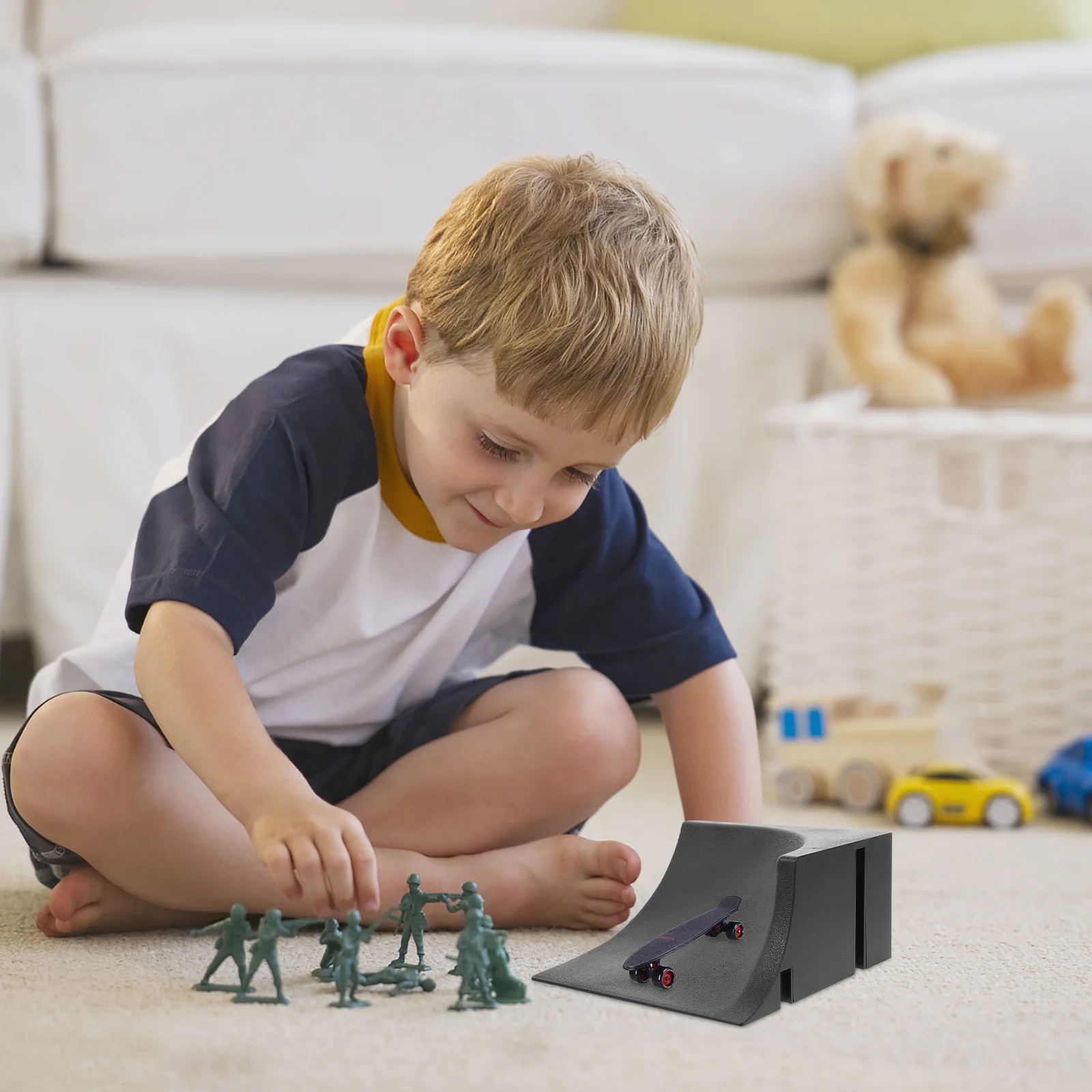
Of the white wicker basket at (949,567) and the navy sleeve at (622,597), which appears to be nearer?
the navy sleeve at (622,597)

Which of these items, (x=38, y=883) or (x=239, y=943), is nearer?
(x=239, y=943)

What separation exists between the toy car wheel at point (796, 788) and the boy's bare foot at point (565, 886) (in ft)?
1.32

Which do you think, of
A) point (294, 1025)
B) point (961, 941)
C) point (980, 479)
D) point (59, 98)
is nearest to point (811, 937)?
point (961, 941)

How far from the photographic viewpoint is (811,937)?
68cm

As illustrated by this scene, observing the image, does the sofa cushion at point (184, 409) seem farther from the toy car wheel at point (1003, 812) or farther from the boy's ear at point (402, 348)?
the boy's ear at point (402, 348)

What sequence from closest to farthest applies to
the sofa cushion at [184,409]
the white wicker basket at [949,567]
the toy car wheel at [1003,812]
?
the toy car wheel at [1003,812], the white wicker basket at [949,567], the sofa cushion at [184,409]

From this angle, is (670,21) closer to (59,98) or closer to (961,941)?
(59,98)

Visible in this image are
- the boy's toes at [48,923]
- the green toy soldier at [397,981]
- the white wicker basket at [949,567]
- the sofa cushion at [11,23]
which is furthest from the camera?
the sofa cushion at [11,23]

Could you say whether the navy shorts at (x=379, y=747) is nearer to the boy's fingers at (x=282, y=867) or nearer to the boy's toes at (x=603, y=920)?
the boy's toes at (x=603, y=920)

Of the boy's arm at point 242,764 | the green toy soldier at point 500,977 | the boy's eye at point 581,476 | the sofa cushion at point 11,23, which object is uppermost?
the sofa cushion at point 11,23

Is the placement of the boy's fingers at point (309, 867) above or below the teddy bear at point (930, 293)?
below

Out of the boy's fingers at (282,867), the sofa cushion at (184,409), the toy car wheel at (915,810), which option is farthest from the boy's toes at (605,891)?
the sofa cushion at (184,409)

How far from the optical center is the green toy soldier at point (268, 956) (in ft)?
2.08

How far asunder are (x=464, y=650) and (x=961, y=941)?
13.7 inches
